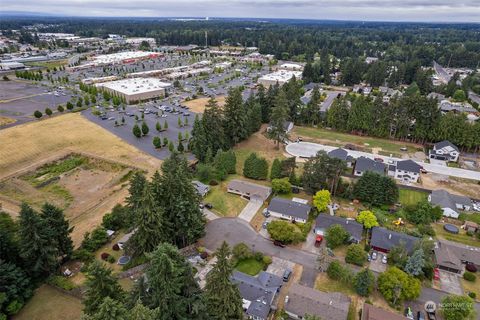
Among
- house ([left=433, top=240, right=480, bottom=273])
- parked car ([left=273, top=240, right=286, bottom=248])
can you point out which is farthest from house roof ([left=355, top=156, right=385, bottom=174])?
parked car ([left=273, top=240, right=286, bottom=248])

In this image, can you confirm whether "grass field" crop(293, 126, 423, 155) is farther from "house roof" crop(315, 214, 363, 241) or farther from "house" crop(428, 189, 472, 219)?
"house roof" crop(315, 214, 363, 241)

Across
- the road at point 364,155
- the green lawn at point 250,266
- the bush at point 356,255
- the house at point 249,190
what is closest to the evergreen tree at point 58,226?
the green lawn at point 250,266

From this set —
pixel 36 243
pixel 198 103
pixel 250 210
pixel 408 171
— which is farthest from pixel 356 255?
pixel 198 103

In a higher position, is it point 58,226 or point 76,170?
point 58,226

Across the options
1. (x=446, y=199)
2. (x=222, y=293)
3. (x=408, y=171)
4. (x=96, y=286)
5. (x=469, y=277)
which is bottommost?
(x=469, y=277)

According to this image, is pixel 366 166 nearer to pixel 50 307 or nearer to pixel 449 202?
pixel 449 202

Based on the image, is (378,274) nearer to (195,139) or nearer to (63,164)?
(195,139)
